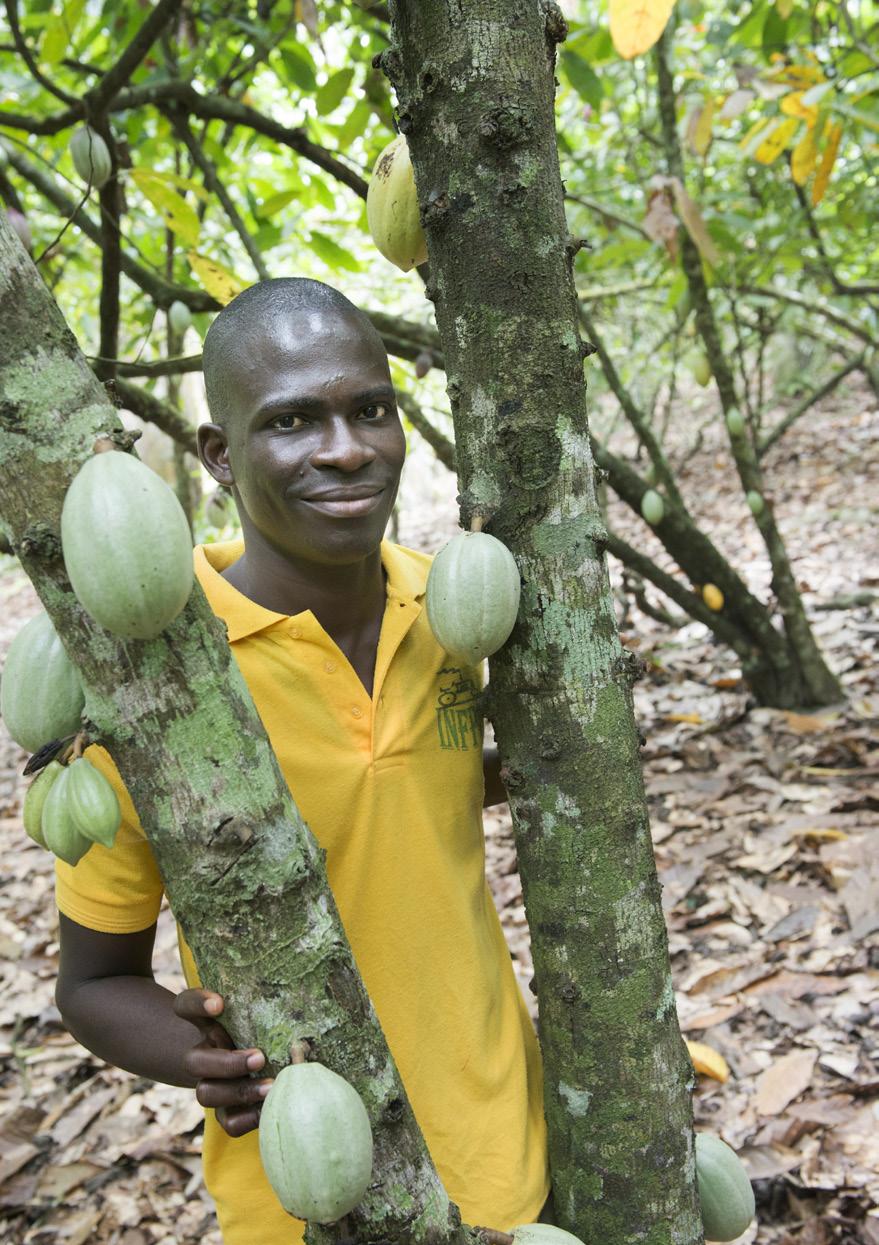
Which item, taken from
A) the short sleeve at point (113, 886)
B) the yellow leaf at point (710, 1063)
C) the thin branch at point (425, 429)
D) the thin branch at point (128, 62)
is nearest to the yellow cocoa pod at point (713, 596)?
the thin branch at point (425, 429)

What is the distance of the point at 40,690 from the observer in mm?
943

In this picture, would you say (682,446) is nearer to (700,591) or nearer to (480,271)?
(700,591)

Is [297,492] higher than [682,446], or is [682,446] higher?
[682,446]

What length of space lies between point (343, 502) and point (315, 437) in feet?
0.30

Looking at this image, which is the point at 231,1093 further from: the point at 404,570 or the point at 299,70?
the point at 299,70

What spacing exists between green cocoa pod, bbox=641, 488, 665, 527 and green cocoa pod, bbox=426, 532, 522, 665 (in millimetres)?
2725

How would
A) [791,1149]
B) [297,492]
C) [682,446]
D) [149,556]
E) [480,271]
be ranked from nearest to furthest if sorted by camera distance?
[149,556] → [480,271] → [297,492] → [791,1149] → [682,446]

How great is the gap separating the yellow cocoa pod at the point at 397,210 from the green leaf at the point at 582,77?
5.49 feet

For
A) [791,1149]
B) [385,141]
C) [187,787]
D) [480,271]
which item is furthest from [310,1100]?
[385,141]

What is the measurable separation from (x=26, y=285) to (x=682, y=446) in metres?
8.72

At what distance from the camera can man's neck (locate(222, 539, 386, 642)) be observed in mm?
1401

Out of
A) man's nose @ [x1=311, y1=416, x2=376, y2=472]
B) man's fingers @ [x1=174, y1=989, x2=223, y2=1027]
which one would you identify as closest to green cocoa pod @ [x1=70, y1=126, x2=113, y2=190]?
man's nose @ [x1=311, y1=416, x2=376, y2=472]

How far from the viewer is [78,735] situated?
0.92m

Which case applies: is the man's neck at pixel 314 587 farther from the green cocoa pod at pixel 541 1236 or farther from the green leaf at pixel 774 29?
the green leaf at pixel 774 29
